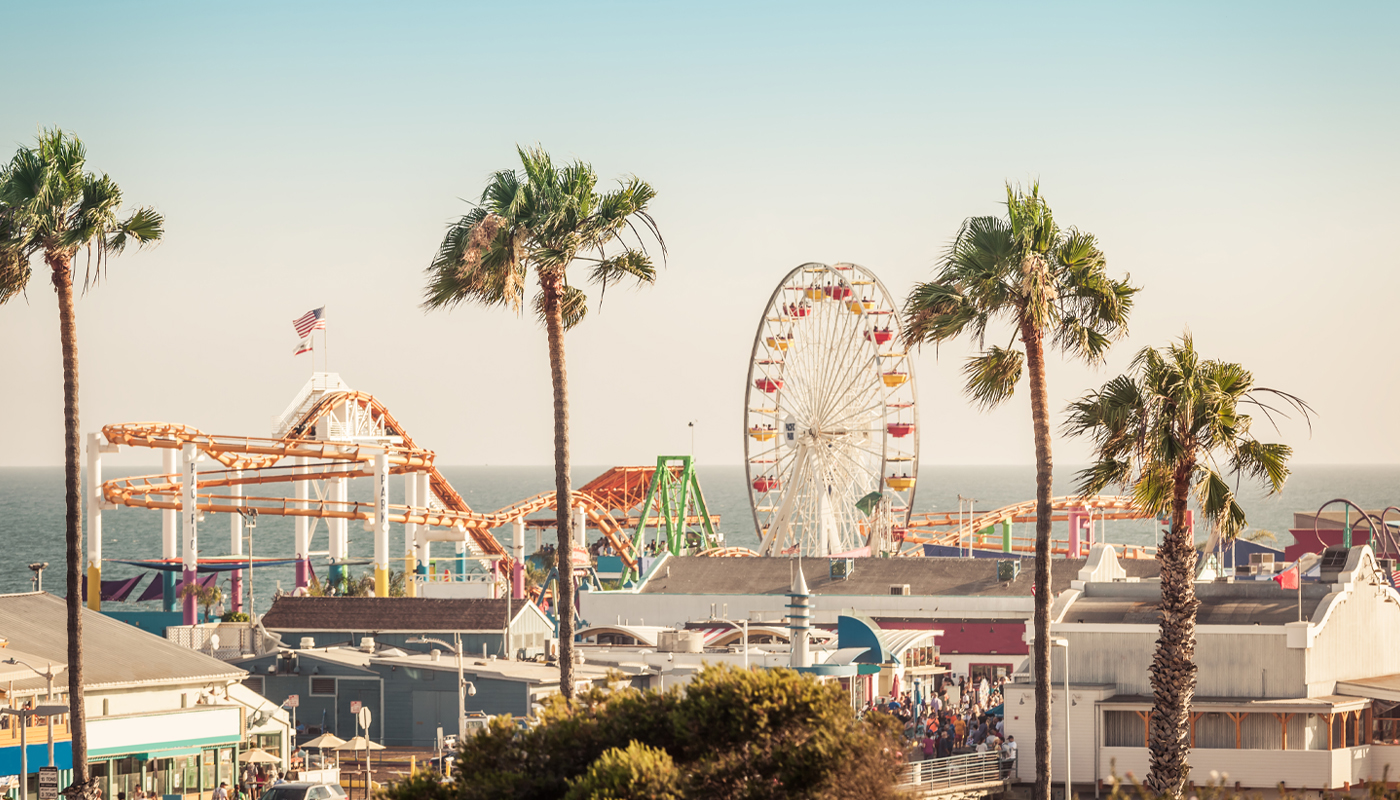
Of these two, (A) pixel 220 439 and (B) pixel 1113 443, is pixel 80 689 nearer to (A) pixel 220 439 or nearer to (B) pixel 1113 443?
(B) pixel 1113 443

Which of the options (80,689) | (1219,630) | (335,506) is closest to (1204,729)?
(1219,630)


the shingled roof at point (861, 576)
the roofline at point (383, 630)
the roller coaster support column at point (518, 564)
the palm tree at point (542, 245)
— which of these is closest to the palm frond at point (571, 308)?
the palm tree at point (542, 245)

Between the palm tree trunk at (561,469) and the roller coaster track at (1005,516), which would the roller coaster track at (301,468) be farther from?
the palm tree trunk at (561,469)

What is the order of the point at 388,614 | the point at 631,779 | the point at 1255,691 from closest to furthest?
the point at 631,779
the point at 1255,691
the point at 388,614

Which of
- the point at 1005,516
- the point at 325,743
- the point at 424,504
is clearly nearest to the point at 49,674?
the point at 325,743

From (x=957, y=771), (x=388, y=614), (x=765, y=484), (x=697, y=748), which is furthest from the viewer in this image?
(x=765, y=484)

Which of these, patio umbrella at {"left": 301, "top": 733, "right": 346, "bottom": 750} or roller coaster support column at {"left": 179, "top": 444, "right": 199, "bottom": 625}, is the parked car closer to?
patio umbrella at {"left": 301, "top": 733, "right": 346, "bottom": 750}

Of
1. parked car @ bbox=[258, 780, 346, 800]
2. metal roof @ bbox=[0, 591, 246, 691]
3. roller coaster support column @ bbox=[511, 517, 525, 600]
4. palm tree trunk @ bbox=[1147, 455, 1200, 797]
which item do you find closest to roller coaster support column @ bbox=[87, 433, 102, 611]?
A: roller coaster support column @ bbox=[511, 517, 525, 600]

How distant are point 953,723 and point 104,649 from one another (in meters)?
19.6

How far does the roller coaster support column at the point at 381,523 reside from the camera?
72375 mm

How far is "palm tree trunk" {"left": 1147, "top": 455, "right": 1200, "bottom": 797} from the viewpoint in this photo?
1090 inches

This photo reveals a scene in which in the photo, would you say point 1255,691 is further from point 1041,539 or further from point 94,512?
point 94,512

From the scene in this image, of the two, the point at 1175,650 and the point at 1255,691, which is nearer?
the point at 1175,650

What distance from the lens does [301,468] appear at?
3179 inches
